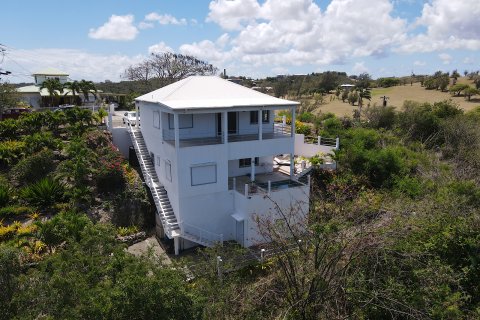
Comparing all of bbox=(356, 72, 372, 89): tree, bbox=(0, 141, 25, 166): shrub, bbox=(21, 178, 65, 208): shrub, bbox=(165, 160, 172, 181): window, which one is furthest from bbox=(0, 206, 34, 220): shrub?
bbox=(356, 72, 372, 89): tree

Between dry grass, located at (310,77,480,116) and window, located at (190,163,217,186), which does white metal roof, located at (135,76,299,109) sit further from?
dry grass, located at (310,77,480,116)

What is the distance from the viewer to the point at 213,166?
710 inches

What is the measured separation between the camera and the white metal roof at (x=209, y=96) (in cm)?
1795

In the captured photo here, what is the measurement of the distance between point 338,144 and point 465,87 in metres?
38.4

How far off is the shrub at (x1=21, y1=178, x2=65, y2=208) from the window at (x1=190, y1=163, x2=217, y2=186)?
313 inches

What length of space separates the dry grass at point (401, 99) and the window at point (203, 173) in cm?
3083

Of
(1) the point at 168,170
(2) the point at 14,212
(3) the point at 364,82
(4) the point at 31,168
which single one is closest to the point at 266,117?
(1) the point at 168,170

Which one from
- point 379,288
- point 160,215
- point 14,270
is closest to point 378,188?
point 379,288

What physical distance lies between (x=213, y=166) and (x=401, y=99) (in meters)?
50.2

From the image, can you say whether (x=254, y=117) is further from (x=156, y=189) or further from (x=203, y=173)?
Result: (x=156, y=189)

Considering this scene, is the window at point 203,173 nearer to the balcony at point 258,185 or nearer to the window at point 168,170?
the balcony at point 258,185

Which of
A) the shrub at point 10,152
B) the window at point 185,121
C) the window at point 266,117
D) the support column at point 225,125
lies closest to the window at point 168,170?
the window at point 185,121

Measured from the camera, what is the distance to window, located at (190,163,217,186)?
57.8 feet

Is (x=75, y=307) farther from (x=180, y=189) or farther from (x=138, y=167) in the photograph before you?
(x=138, y=167)
